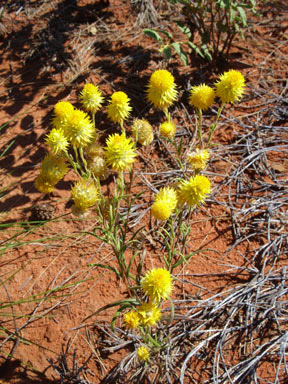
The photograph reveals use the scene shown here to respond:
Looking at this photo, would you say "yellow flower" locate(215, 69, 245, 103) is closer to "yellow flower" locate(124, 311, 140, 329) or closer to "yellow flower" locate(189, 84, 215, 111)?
"yellow flower" locate(189, 84, 215, 111)

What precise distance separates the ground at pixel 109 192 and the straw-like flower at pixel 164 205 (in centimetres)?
31

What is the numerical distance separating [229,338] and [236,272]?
0.45m

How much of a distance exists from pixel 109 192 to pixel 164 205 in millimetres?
1172

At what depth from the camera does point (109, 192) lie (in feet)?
9.52

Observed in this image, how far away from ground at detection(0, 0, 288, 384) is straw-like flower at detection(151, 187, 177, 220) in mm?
311

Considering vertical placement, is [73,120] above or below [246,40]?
above

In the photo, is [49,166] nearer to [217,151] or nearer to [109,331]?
[109,331]

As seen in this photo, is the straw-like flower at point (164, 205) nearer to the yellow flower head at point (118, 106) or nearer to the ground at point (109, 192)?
the ground at point (109, 192)

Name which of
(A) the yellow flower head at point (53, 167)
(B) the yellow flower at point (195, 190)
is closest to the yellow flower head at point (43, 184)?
(A) the yellow flower head at point (53, 167)

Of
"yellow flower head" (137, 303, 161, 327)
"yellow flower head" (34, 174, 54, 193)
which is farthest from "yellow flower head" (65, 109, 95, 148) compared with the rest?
"yellow flower head" (137, 303, 161, 327)

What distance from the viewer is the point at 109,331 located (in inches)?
86.6

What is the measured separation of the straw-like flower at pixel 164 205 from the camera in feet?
5.84

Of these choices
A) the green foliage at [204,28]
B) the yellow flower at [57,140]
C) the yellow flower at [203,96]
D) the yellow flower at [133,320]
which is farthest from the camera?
the green foliage at [204,28]

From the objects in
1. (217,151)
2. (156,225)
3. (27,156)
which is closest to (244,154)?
(217,151)
